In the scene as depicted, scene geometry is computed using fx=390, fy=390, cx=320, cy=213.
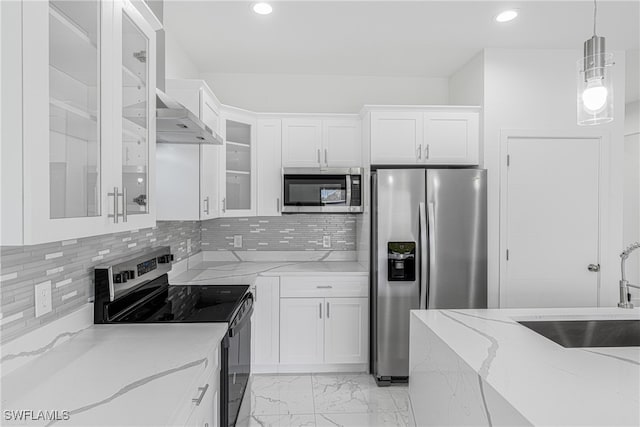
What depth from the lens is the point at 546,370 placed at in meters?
1.23

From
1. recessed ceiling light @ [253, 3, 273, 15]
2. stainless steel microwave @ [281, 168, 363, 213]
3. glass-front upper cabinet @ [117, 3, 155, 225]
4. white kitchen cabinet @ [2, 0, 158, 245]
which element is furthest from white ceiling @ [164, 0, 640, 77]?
white kitchen cabinet @ [2, 0, 158, 245]

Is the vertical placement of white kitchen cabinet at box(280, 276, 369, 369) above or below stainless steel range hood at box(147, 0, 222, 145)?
below

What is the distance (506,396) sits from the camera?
3.49ft

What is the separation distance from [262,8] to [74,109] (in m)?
1.75

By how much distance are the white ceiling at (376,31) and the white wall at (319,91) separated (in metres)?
0.21

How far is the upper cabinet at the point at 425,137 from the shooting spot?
3.28m

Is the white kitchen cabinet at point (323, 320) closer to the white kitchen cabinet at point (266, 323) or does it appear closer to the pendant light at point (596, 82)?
the white kitchen cabinet at point (266, 323)

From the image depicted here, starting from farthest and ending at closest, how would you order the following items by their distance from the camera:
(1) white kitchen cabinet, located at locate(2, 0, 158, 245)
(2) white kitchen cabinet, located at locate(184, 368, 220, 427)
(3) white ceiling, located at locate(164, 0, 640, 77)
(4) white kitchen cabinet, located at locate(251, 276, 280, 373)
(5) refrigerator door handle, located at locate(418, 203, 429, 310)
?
(4) white kitchen cabinet, located at locate(251, 276, 280, 373) → (5) refrigerator door handle, located at locate(418, 203, 429, 310) → (3) white ceiling, located at locate(164, 0, 640, 77) → (2) white kitchen cabinet, located at locate(184, 368, 220, 427) → (1) white kitchen cabinet, located at locate(2, 0, 158, 245)

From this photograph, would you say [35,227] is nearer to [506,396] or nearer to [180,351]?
[180,351]

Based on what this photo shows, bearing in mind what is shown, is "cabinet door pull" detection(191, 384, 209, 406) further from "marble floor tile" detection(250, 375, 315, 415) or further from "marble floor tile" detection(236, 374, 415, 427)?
"marble floor tile" detection(250, 375, 315, 415)

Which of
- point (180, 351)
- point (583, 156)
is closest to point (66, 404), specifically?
point (180, 351)

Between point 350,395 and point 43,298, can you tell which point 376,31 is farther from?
point 350,395

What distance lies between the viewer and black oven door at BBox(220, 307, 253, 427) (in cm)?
173

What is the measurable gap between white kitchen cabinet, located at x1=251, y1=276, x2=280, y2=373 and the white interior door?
187cm
